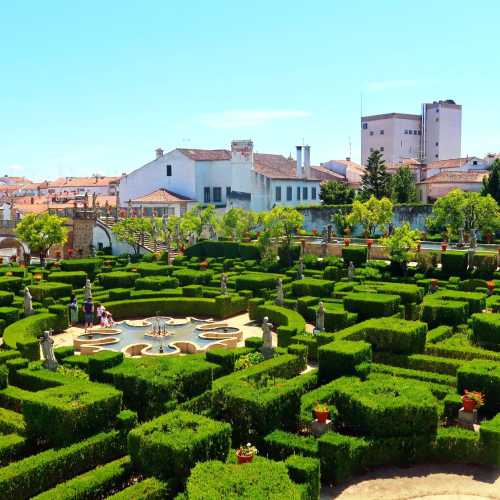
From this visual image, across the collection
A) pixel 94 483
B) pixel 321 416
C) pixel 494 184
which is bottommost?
pixel 94 483

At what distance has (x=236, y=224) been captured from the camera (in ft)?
157

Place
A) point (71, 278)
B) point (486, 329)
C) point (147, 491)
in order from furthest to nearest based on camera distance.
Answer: point (71, 278) < point (486, 329) < point (147, 491)

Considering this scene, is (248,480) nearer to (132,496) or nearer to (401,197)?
(132,496)

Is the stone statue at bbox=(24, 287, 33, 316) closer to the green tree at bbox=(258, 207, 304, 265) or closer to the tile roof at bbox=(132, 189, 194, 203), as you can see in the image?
the green tree at bbox=(258, 207, 304, 265)

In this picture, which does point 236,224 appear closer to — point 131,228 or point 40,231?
point 131,228

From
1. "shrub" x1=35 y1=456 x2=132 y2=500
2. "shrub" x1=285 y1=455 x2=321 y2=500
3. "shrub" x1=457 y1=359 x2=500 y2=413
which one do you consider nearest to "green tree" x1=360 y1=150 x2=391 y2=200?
"shrub" x1=457 y1=359 x2=500 y2=413

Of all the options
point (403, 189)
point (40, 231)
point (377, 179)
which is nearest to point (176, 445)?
point (40, 231)

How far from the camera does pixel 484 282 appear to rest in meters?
31.5

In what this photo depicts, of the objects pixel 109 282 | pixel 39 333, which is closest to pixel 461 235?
pixel 109 282

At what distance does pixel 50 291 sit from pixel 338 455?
20.9 metres

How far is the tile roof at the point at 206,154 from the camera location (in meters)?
61.5

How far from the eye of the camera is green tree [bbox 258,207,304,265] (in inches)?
1609

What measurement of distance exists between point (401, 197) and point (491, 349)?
4144 centimetres

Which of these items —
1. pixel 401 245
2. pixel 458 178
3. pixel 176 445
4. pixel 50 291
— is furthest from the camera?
pixel 458 178
